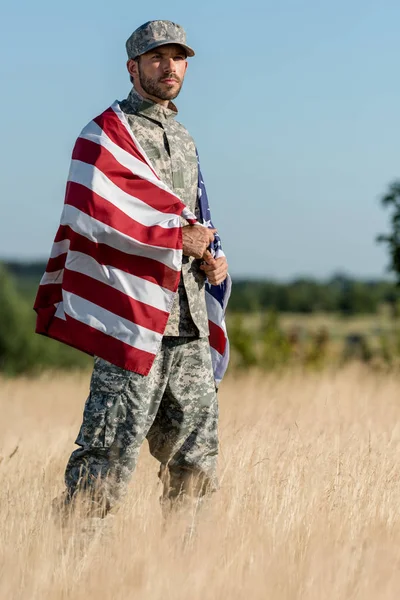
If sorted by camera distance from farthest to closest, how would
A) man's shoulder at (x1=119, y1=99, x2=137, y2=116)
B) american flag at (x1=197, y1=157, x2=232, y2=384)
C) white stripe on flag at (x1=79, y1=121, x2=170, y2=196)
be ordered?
american flag at (x1=197, y1=157, x2=232, y2=384), man's shoulder at (x1=119, y1=99, x2=137, y2=116), white stripe on flag at (x1=79, y1=121, x2=170, y2=196)

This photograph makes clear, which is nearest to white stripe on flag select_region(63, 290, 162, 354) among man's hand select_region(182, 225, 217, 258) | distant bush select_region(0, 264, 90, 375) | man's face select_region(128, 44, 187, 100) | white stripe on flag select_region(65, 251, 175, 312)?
white stripe on flag select_region(65, 251, 175, 312)

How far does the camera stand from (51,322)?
4203 mm

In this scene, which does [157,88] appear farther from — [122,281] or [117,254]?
[122,281]

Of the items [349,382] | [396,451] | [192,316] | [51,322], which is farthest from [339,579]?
[349,382]

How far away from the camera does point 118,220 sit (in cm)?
405

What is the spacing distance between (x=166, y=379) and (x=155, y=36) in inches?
59.2

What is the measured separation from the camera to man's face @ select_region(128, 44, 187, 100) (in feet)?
14.0

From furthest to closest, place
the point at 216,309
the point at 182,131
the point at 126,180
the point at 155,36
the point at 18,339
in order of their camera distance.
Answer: the point at 18,339 → the point at 216,309 → the point at 182,131 → the point at 155,36 → the point at 126,180

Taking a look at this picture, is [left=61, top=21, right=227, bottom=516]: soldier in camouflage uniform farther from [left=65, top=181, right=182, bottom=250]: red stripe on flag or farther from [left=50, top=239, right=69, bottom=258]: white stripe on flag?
[left=50, top=239, right=69, bottom=258]: white stripe on flag

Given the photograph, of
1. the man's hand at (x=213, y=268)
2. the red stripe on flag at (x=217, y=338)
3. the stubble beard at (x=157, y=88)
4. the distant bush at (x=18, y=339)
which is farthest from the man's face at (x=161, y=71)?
the distant bush at (x=18, y=339)

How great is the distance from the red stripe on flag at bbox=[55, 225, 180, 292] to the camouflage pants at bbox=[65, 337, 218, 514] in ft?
0.94

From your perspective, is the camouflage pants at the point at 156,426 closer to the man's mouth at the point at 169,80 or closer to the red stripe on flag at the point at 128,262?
the red stripe on flag at the point at 128,262

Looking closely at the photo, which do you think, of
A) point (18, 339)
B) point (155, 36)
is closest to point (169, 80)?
point (155, 36)

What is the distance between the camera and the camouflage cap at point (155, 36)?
13.8 feet
